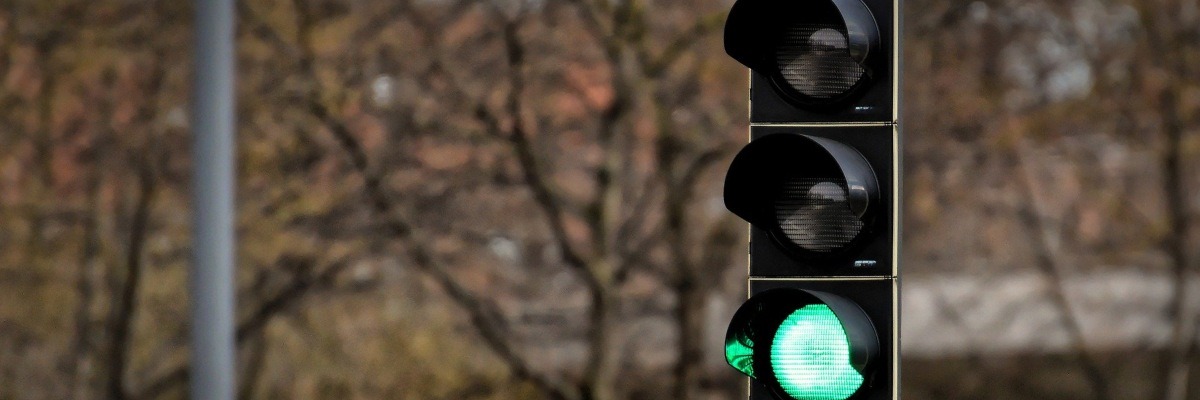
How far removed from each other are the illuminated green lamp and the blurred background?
6.93 meters

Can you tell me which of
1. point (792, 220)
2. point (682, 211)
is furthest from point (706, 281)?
point (792, 220)

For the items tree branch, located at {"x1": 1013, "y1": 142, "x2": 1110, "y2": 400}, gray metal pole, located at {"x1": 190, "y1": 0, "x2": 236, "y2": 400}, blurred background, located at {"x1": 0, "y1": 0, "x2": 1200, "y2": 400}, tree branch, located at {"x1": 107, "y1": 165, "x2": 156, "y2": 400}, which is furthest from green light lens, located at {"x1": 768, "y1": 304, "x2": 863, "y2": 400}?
tree branch, located at {"x1": 107, "y1": 165, "x2": 156, "y2": 400}

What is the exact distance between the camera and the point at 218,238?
5574mm

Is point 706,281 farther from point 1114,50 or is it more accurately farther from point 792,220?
point 792,220

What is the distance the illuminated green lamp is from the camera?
8.91ft

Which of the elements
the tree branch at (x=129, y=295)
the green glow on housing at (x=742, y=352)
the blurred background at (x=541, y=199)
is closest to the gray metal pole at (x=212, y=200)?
the green glow on housing at (x=742, y=352)

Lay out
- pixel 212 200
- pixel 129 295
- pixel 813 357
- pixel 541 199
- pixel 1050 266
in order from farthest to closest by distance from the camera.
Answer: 1. pixel 129 295
2. pixel 541 199
3. pixel 1050 266
4. pixel 212 200
5. pixel 813 357

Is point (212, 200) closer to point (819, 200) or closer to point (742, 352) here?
point (742, 352)

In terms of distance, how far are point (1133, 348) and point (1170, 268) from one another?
0.63 meters

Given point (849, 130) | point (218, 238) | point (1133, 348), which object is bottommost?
point (1133, 348)

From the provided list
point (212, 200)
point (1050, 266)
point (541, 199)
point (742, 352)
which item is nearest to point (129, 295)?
point (541, 199)

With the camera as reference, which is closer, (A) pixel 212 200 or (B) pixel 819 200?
(B) pixel 819 200

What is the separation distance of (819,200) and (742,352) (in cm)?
36

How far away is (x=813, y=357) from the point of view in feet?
9.11
